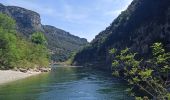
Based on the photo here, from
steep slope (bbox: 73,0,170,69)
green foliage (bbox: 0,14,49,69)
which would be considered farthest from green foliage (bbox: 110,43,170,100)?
green foliage (bbox: 0,14,49,69)

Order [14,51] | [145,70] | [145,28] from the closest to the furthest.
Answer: [145,70]
[14,51]
[145,28]

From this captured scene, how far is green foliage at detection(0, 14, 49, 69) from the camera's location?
359 ft

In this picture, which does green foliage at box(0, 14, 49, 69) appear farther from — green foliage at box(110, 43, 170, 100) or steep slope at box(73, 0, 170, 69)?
green foliage at box(110, 43, 170, 100)

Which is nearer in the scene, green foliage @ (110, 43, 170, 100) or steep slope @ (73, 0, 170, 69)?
green foliage @ (110, 43, 170, 100)

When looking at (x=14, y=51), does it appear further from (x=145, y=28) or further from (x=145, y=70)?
(x=145, y=70)

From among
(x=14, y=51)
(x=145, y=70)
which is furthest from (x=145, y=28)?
(x=145, y=70)

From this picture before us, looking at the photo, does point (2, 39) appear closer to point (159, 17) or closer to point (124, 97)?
point (159, 17)

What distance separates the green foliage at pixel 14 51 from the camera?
10956 cm

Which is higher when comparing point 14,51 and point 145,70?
point 14,51

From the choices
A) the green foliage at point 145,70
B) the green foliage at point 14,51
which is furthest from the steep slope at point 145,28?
the green foliage at point 145,70

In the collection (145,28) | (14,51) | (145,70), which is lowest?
(145,70)

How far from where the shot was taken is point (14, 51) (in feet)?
373

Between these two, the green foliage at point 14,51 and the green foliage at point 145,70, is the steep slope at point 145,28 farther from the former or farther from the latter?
the green foliage at point 145,70

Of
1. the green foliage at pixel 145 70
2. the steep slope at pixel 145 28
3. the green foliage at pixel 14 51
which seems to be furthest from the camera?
the green foliage at pixel 14 51
